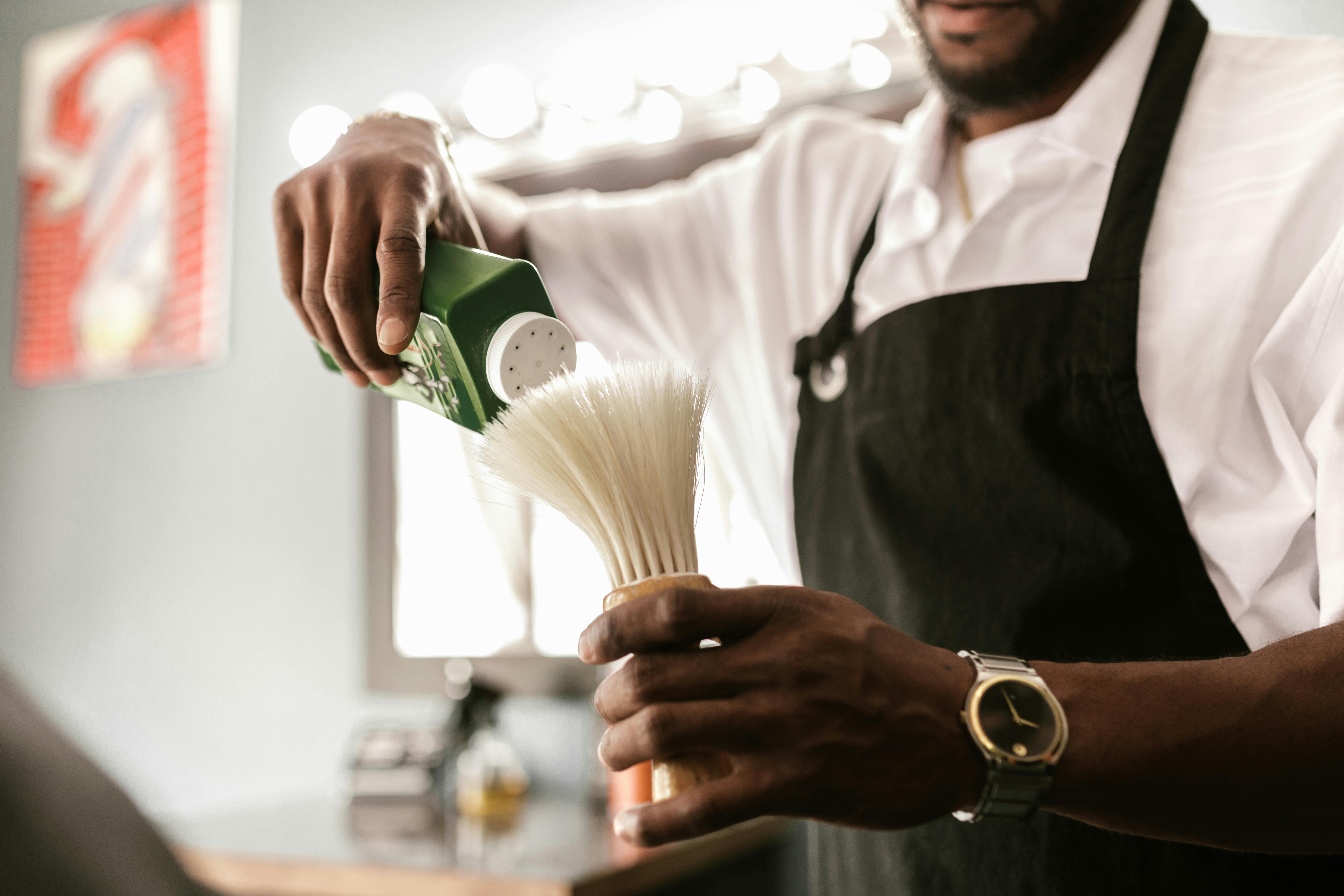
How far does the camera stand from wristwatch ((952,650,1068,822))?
40cm

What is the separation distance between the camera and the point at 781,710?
39 cm

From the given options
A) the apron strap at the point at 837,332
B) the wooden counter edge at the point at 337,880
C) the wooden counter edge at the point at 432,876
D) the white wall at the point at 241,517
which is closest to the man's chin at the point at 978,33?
the apron strap at the point at 837,332

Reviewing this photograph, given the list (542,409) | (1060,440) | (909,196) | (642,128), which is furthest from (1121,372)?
(642,128)

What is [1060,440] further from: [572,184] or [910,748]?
[572,184]

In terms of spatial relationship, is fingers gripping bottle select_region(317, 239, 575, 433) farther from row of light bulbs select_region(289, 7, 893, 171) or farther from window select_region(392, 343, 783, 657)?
row of light bulbs select_region(289, 7, 893, 171)

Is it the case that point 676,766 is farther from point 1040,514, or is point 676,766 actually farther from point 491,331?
point 1040,514

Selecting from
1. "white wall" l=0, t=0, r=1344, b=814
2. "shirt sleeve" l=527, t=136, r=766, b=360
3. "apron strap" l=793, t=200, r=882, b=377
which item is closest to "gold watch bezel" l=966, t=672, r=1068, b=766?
"apron strap" l=793, t=200, r=882, b=377

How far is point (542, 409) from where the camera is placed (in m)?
0.47

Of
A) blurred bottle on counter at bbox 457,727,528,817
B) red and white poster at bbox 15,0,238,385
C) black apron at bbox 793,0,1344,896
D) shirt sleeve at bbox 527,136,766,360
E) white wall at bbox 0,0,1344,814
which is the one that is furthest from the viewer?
red and white poster at bbox 15,0,238,385

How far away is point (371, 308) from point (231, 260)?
1.68 m

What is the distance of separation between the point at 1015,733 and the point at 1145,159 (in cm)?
44

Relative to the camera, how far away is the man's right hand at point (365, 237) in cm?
52

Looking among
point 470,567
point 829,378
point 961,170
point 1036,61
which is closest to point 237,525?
point 470,567

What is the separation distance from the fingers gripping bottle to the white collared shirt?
36 cm
